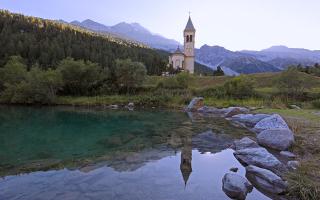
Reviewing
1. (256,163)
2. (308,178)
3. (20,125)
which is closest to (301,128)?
(256,163)

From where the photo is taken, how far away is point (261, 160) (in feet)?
38.2

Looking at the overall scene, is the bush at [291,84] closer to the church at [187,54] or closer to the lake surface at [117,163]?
the lake surface at [117,163]

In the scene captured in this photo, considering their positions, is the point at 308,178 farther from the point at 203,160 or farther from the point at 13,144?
the point at 13,144

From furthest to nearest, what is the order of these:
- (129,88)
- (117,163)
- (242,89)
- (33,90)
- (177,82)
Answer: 1. (129,88)
2. (177,82)
3. (33,90)
4. (242,89)
5. (117,163)

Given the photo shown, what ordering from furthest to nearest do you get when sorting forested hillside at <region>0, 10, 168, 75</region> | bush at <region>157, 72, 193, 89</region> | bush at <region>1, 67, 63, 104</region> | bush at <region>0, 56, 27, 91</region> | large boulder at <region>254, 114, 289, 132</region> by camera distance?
forested hillside at <region>0, 10, 168, 75</region> → bush at <region>157, 72, 193, 89</region> → bush at <region>0, 56, 27, 91</region> → bush at <region>1, 67, 63, 104</region> → large boulder at <region>254, 114, 289, 132</region>

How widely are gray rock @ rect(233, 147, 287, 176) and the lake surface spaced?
1.65 ft

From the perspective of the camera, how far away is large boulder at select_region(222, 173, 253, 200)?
877 centimetres

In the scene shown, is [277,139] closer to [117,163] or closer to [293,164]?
[293,164]

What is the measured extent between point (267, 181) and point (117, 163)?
635cm

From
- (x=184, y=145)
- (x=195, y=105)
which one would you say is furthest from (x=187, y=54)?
(x=184, y=145)

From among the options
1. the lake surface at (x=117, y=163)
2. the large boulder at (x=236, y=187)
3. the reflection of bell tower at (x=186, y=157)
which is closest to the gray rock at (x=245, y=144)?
the lake surface at (x=117, y=163)

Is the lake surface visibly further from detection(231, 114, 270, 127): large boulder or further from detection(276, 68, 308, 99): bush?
detection(276, 68, 308, 99): bush

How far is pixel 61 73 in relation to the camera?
47438mm

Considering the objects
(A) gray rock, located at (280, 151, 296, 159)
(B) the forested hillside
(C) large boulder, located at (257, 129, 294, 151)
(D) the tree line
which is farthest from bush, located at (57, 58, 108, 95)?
(A) gray rock, located at (280, 151, 296, 159)
